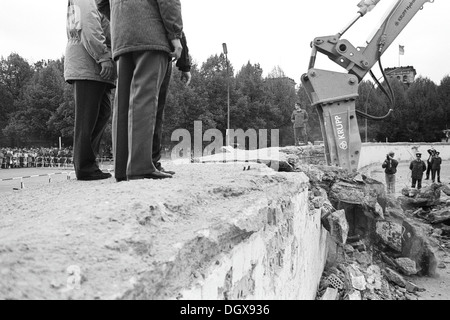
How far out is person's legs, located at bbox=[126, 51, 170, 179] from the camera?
7.70ft

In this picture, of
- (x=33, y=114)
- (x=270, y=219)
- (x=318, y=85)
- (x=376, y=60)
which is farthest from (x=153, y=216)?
(x=33, y=114)

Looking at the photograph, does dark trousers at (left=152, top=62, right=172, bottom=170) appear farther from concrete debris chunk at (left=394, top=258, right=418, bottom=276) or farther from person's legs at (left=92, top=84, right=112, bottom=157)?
concrete debris chunk at (left=394, top=258, right=418, bottom=276)

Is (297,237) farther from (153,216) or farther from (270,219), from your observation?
(153,216)

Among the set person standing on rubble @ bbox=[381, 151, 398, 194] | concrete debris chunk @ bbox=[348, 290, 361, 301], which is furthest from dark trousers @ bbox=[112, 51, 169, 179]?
person standing on rubble @ bbox=[381, 151, 398, 194]

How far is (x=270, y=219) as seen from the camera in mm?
2174

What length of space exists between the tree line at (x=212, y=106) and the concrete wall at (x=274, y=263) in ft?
85.1

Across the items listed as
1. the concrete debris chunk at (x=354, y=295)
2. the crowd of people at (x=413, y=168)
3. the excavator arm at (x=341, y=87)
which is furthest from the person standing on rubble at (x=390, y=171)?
the concrete debris chunk at (x=354, y=295)

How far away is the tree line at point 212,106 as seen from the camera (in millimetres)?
33812

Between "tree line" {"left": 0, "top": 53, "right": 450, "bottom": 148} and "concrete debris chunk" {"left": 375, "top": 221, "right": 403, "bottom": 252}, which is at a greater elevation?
"tree line" {"left": 0, "top": 53, "right": 450, "bottom": 148}

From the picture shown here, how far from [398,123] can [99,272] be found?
49.4 meters

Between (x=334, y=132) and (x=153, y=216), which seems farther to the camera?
(x=334, y=132)

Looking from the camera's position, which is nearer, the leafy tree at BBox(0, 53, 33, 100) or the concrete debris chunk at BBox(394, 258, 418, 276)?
the concrete debris chunk at BBox(394, 258, 418, 276)

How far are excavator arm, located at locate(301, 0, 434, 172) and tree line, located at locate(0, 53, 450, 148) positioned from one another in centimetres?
2053

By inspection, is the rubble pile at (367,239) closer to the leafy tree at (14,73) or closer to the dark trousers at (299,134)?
the dark trousers at (299,134)
